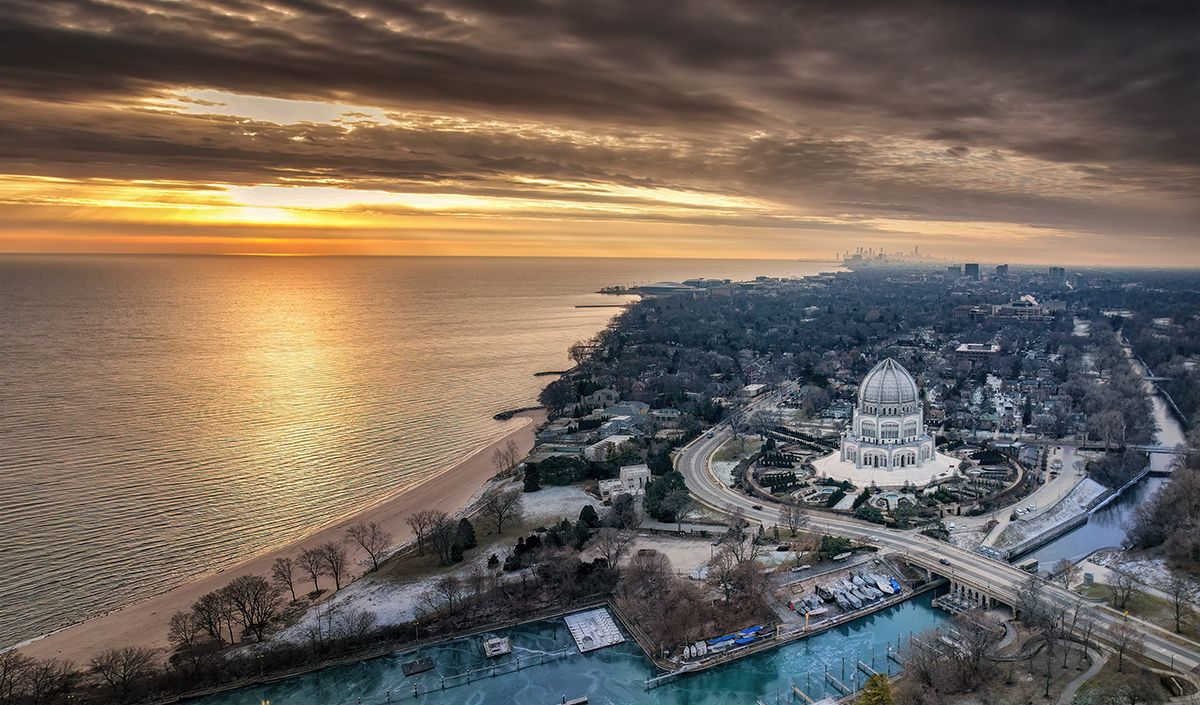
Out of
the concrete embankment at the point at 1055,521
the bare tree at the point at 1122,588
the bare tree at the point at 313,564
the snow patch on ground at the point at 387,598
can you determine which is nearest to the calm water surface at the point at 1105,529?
the concrete embankment at the point at 1055,521

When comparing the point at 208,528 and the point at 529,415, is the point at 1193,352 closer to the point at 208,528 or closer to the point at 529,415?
the point at 529,415

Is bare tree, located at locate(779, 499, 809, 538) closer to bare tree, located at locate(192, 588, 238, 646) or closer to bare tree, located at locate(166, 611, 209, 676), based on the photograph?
bare tree, located at locate(192, 588, 238, 646)

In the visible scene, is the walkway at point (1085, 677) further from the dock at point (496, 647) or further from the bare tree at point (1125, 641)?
the dock at point (496, 647)

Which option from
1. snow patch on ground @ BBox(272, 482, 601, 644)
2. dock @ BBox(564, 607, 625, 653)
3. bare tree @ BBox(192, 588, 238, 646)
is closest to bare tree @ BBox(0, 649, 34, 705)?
bare tree @ BBox(192, 588, 238, 646)

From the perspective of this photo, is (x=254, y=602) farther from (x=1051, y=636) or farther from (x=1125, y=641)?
(x=1125, y=641)

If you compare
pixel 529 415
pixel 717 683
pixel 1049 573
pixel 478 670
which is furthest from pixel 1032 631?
pixel 529 415

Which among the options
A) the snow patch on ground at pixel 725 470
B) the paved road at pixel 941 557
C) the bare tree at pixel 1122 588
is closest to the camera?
the paved road at pixel 941 557
